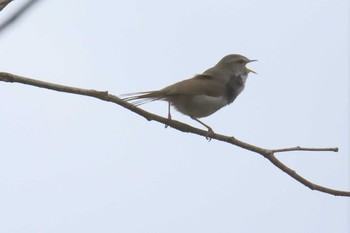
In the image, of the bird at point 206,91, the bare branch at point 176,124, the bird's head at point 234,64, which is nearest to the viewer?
the bare branch at point 176,124

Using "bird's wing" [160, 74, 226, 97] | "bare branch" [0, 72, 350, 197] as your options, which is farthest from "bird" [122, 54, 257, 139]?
"bare branch" [0, 72, 350, 197]

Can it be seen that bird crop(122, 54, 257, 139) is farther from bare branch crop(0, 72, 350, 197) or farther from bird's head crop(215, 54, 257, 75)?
bare branch crop(0, 72, 350, 197)

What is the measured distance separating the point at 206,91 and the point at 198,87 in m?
0.12

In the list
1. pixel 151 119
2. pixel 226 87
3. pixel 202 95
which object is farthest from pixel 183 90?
pixel 151 119

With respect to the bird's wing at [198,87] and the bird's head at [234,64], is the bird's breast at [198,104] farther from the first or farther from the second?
the bird's head at [234,64]

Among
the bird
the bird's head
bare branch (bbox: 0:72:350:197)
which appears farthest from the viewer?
the bird's head

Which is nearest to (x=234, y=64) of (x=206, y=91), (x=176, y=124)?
(x=206, y=91)

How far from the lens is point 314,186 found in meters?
3.57

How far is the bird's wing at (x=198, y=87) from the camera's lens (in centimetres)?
584

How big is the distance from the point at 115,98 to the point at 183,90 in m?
2.78

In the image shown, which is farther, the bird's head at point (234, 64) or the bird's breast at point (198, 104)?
the bird's head at point (234, 64)

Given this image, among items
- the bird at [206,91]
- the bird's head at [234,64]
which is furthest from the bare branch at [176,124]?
the bird's head at [234,64]

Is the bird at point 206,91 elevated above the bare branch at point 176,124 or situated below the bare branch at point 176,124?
above

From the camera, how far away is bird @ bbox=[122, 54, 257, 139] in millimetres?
5836
